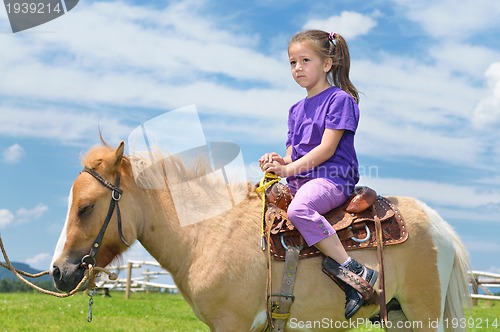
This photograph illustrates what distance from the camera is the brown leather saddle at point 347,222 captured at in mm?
4625

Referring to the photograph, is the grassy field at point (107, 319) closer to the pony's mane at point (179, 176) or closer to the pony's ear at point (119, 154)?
the pony's mane at point (179, 176)

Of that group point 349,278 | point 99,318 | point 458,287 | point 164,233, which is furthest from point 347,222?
point 99,318

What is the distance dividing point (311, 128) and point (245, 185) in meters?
0.80

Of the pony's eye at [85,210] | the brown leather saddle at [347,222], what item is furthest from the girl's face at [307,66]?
the pony's eye at [85,210]

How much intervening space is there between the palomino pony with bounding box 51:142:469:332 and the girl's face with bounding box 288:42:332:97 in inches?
44.5

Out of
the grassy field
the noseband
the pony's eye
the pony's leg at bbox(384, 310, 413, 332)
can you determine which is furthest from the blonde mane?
the grassy field

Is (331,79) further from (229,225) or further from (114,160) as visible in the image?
(114,160)

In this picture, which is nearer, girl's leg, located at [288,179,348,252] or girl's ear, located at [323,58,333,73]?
girl's leg, located at [288,179,348,252]

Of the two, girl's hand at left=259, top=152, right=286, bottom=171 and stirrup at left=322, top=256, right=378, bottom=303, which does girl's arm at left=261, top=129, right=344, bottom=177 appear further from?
stirrup at left=322, top=256, right=378, bottom=303

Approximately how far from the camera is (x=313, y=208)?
15.0ft

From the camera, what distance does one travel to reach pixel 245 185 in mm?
5047

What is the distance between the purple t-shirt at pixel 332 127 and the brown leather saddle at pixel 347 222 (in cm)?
17

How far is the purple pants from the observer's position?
14.7 ft

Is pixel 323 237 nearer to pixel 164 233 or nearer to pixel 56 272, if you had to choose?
pixel 164 233
